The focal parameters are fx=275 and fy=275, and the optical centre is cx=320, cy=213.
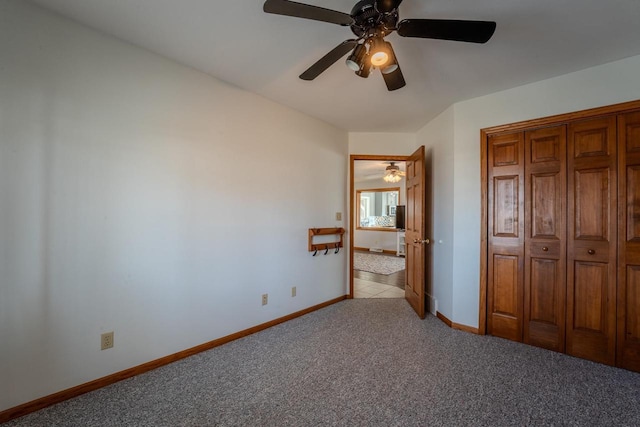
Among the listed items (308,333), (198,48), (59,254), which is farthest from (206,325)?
(198,48)

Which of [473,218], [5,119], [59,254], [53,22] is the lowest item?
[59,254]

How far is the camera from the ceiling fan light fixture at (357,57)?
5.31ft

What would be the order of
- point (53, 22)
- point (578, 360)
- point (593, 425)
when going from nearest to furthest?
point (593, 425), point (53, 22), point (578, 360)

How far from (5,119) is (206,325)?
2016mm

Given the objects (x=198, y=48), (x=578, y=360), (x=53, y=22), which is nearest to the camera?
(x=53, y=22)

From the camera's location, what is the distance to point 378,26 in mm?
1484

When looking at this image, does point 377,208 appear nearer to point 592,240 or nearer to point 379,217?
point 379,217

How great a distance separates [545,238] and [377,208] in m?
6.70

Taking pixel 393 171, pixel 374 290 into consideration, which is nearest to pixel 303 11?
pixel 374 290

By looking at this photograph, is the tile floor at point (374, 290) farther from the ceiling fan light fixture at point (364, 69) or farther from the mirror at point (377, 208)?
the mirror at point (377, 208)

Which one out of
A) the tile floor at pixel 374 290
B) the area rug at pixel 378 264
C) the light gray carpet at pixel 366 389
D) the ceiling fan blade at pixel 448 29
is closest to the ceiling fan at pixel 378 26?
the ceiling fan blade at pixel 448 29

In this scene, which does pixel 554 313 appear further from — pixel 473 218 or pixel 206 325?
pixel 206 325

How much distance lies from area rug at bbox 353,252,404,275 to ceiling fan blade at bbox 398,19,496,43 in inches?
196

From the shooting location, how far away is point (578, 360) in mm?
2369
